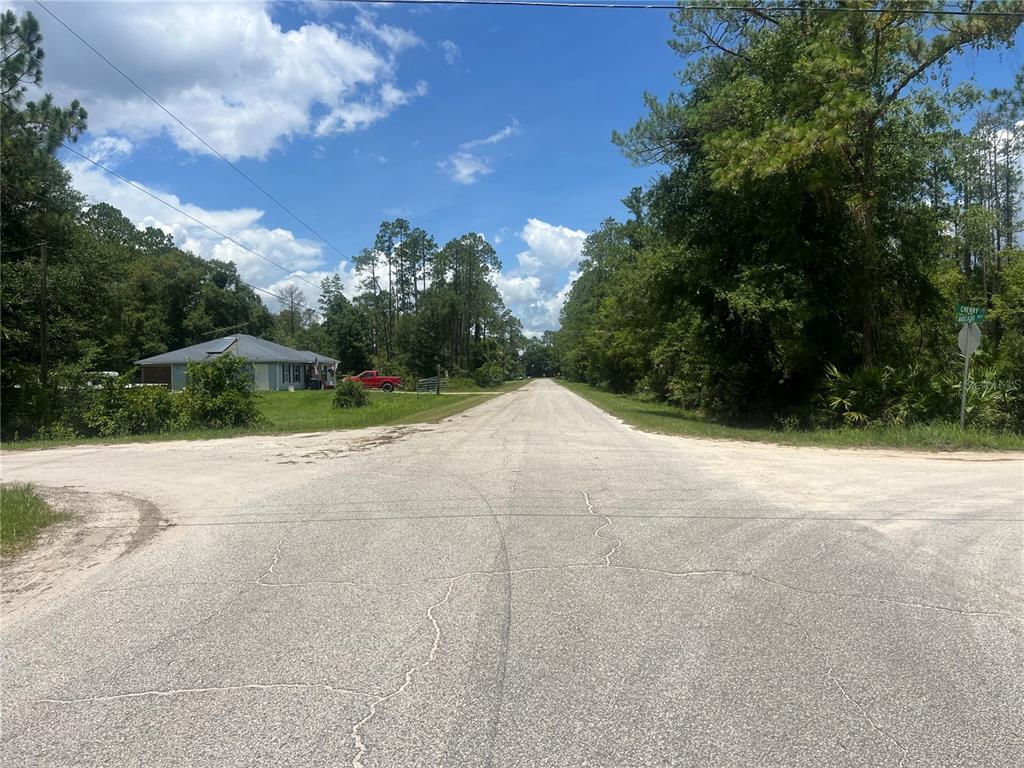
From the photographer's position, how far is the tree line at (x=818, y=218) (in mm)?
17067

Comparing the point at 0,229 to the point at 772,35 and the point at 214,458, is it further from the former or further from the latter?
the point at 772,35

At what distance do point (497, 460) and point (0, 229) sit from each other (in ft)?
71.9

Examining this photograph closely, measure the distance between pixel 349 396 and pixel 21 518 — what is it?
2428 cm

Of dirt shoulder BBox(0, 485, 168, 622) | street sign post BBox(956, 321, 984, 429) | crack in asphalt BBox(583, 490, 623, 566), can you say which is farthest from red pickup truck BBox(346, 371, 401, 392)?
crack in asphalt BBox(583, 490, 623, 566)

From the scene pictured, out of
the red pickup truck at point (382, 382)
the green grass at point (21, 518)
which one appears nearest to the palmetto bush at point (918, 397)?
the green grass at point (21, 518)

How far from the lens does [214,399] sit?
20516 millimetres

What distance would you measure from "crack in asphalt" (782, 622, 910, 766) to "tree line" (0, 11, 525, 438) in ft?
76.4

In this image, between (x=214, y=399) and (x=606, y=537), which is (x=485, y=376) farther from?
(x=606, y=537)

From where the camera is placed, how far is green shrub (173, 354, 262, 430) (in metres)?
20.3

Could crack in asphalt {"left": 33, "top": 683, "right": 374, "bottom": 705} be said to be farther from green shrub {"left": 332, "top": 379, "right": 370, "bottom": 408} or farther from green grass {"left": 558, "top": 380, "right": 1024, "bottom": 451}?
green shrub {"left": 332, "top": 379, "right": 370, "bottom": 408}

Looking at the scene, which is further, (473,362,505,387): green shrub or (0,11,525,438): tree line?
(473,362,505,387): green shrub

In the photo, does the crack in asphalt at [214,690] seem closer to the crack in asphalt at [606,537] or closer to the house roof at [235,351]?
the crack in asphalt at [606,537]

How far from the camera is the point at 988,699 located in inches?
132

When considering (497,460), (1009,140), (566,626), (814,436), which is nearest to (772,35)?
(814,436)
